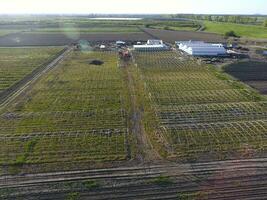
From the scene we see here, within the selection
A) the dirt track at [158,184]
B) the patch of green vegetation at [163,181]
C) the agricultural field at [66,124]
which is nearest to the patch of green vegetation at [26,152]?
the agricultural field at [66,124]

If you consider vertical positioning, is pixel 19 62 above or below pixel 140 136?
above

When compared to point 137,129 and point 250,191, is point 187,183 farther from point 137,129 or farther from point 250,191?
point 137,129

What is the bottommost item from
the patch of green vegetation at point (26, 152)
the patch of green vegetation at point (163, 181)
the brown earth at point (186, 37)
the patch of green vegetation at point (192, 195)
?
the patch of green vegetation at point (192, 195)

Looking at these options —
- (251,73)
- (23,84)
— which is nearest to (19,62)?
(23,84)

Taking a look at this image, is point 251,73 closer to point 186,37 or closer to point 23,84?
point 23,84

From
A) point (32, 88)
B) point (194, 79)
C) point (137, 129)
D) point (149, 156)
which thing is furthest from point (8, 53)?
point (149, 156)

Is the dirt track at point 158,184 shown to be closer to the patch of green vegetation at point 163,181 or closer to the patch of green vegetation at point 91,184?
the patch of green vegetation at point 163,181

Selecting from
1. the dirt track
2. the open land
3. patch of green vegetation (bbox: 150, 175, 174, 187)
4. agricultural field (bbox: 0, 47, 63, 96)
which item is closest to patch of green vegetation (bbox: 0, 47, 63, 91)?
agricultural field (bbox: 0, 47, 63, 96)
